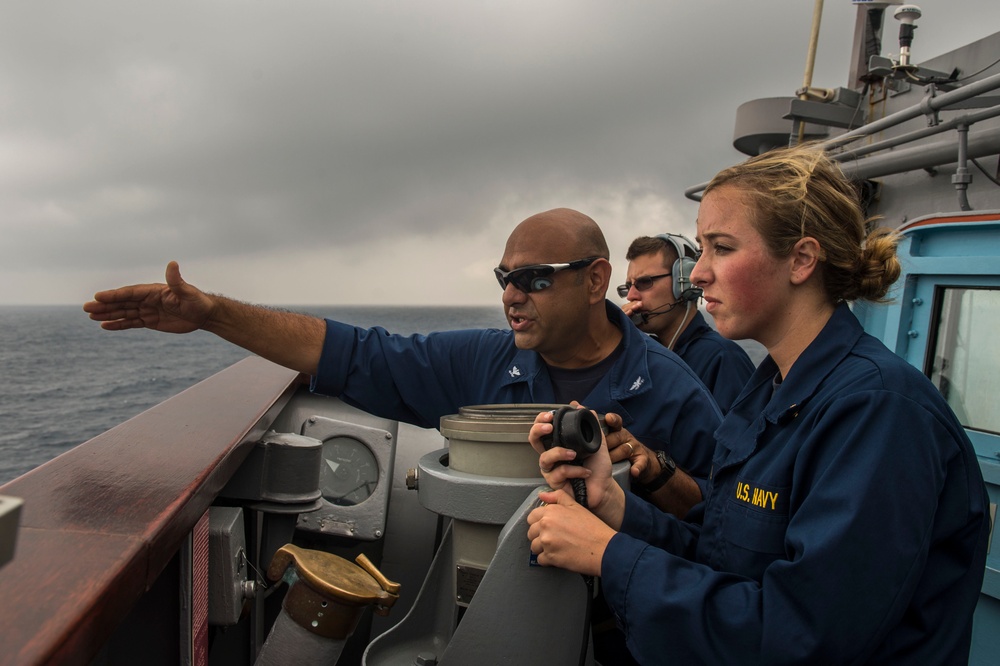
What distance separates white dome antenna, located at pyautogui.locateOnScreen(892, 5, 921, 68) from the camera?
5.97m

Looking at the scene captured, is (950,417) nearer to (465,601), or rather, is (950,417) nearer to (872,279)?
(872,279)

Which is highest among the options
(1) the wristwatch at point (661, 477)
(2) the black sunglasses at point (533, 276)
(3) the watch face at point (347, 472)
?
(2) the black sunglasses at point (533, 276)

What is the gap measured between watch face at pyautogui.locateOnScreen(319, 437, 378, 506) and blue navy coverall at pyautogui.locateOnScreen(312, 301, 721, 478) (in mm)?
446

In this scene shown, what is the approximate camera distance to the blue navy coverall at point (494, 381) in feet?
8.56

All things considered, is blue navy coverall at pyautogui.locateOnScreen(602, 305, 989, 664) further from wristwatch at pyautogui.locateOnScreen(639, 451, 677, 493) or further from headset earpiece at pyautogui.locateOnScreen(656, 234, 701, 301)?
headset earpiece at pyautogui.locateOnScreen(656, 234, 701, 301)

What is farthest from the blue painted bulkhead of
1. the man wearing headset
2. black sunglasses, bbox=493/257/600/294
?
black sunglasses, bbox=493/257/600/294

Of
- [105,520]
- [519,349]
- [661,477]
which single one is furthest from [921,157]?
[105,520]

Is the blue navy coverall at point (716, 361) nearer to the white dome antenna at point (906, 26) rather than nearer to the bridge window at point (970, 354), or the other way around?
the bridge window at point (970, 354)

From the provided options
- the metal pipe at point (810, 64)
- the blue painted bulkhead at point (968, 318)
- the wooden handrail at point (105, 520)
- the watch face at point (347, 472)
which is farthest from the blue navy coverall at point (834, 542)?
the metal pipe at point (810, 64)

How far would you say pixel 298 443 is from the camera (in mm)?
2484

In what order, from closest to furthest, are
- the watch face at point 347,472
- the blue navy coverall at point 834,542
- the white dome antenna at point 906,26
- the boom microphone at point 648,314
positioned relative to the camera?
the blue navy coverall at point 834,542 < the watch face at point 347,472 < the boom microphone at point 648,314 < the white dome antenna at point 906,26

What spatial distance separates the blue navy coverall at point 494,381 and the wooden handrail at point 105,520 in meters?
0.38

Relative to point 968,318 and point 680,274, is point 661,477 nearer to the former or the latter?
point 680,274

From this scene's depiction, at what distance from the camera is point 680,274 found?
14.2 feet
